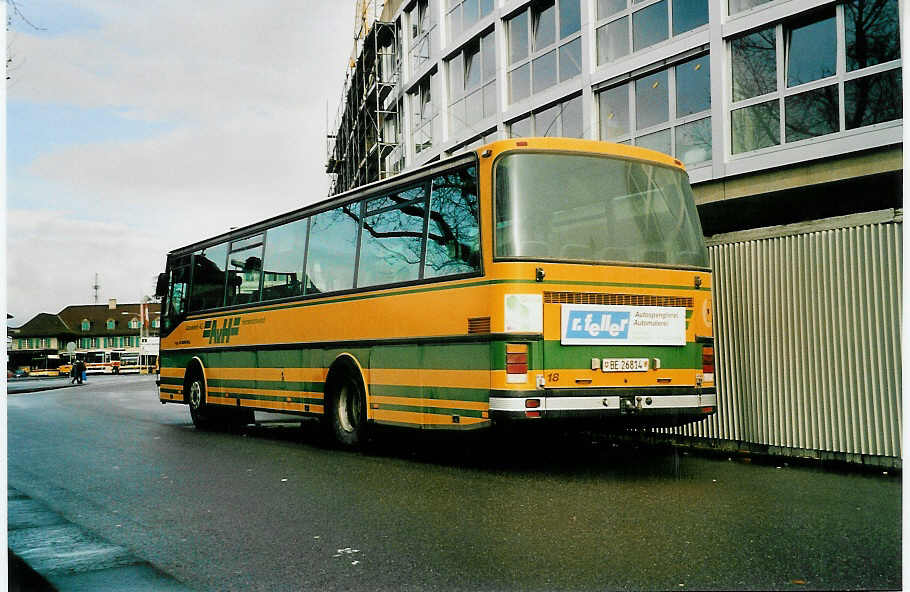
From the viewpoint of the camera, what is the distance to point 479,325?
951 centimetres

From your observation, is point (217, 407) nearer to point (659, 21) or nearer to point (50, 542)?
point (50, 542)

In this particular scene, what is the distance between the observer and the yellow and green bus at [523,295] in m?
9.32

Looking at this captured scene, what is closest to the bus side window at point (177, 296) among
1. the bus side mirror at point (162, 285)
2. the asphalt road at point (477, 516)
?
the bus side mirror at point (162, 285)

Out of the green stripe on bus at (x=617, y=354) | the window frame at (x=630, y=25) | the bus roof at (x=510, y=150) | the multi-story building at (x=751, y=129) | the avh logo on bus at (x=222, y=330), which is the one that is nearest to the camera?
the green stripe on bus at (x=617, y=354)

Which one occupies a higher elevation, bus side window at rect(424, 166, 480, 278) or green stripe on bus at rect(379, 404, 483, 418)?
bus side window at rect(424, 166, 480, 278)

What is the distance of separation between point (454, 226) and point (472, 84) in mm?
20198

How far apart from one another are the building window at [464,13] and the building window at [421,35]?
106 cm

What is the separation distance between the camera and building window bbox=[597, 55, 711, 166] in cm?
2012

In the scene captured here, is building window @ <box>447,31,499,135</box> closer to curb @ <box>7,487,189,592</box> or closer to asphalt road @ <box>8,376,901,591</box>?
asphalt road @ <box>8,376,901,591</box>

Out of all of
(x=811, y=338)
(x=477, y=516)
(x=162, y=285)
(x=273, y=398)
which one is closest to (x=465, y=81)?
(x=162, y=285)

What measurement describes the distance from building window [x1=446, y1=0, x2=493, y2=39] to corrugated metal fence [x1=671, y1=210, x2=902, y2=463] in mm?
18599

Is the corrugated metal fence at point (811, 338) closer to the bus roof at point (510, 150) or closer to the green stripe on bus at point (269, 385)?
the bus roof at point (510, 150)

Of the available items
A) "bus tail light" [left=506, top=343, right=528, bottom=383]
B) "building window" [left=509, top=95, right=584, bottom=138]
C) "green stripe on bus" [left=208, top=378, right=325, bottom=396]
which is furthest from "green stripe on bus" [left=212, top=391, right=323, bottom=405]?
"building window" [left=509, top=95, right=584, bottom=138]

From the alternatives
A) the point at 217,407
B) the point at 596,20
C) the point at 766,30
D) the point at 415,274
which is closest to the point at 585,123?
the point at 596,20
